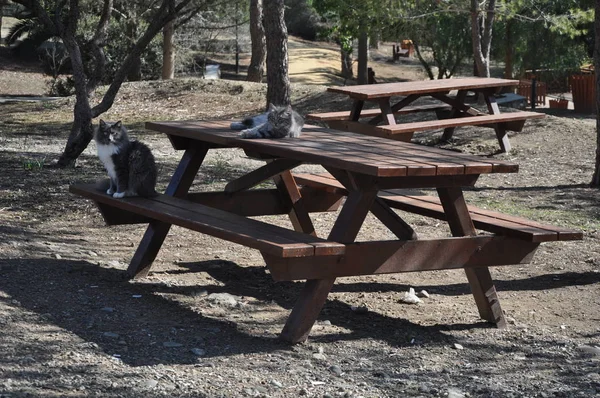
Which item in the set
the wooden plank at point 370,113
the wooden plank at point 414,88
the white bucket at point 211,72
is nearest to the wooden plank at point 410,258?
the wooden plank at point 414,88

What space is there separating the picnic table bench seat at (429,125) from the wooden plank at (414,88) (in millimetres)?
402

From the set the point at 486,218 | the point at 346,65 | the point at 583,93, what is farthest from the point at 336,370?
the point at 346,65

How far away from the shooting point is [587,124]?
14680 millimetres

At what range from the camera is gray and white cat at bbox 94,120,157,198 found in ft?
20.2

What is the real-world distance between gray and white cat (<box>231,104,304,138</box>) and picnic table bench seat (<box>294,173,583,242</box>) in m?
0.74

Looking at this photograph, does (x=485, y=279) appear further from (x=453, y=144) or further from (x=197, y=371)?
(x=453, y=144)

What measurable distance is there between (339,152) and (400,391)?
1456mm

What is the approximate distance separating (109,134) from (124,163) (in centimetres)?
21

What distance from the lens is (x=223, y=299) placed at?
19.4ft

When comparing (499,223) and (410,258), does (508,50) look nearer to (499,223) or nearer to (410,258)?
(499,223)

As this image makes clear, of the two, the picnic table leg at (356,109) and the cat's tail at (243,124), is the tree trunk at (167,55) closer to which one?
the picnic table leg at (356,109)

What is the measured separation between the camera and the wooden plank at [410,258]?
492cm

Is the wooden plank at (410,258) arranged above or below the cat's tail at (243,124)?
below

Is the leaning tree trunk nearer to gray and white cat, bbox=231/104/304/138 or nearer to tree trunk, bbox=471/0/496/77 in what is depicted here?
gray and white cat, bbox=231/104/304/138
